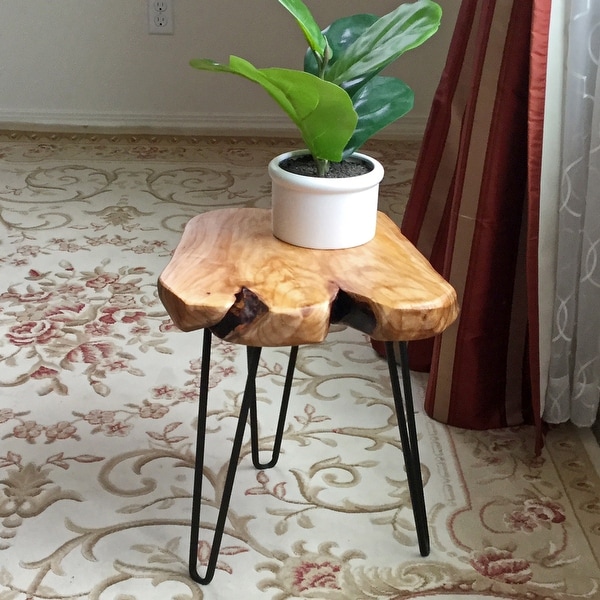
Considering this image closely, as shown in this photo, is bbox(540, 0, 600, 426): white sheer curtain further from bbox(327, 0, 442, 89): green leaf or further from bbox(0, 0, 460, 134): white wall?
bbox(0, 0, 460, 134): white wall

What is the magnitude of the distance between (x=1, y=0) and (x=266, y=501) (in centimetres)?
202

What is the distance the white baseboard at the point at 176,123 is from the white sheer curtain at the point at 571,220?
61.5 inches

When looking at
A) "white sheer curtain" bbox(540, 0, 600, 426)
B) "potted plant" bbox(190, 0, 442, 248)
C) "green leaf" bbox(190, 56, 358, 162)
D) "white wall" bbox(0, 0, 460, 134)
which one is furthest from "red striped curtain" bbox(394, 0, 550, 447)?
"white wall" bbox(0, 0, 460, 134)

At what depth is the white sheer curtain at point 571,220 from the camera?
1.08m

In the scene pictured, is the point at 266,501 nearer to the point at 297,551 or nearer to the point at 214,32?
the point at 297,551

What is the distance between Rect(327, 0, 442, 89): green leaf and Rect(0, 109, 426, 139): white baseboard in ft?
5.87

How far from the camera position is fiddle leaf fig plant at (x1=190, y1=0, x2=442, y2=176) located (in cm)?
83

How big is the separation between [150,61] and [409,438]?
1.92m

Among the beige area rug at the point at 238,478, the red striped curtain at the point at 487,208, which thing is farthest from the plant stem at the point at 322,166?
the beige area rug at the point at 238,478

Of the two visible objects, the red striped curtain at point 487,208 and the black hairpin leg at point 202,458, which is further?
the red striped curtain at point 487,208

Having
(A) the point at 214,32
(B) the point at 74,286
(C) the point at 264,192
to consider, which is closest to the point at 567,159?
(B) the point at 74,286

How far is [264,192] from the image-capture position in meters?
2.27

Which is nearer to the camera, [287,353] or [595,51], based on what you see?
[595,51]

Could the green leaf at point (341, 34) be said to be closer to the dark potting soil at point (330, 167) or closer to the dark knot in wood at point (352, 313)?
the dark potting soil at point (330, 167)
